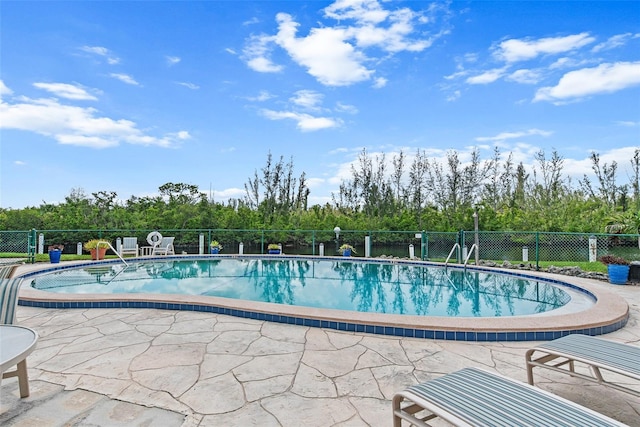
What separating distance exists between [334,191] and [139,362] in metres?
21.0

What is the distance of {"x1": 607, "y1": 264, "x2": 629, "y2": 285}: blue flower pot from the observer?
6.65 meters

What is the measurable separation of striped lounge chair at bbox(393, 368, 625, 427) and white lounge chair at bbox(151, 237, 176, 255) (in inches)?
463

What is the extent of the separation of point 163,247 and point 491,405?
12.7 metres

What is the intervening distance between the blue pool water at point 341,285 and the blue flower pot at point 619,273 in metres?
1.15

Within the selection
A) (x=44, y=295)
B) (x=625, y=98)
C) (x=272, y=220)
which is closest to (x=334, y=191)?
(x=272, y=220)

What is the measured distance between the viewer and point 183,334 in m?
3.48

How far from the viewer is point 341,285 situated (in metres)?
7.55

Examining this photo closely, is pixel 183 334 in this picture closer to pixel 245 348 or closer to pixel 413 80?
pixel 245 348

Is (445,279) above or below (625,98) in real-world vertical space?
below

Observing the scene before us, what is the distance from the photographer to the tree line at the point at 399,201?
1683cm

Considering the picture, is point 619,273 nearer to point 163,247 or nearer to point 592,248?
point 592,248

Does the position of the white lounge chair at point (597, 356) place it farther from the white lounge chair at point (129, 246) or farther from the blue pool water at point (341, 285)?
the white lounge chair at point (129, 246)

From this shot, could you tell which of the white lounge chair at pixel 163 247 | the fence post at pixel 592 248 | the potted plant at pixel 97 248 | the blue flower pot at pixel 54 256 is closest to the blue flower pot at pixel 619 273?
the fence post at pixel 592 248

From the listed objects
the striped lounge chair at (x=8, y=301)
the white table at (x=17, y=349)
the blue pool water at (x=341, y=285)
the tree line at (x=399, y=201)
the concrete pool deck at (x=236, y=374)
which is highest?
the tree line at (x=399, y=201)
